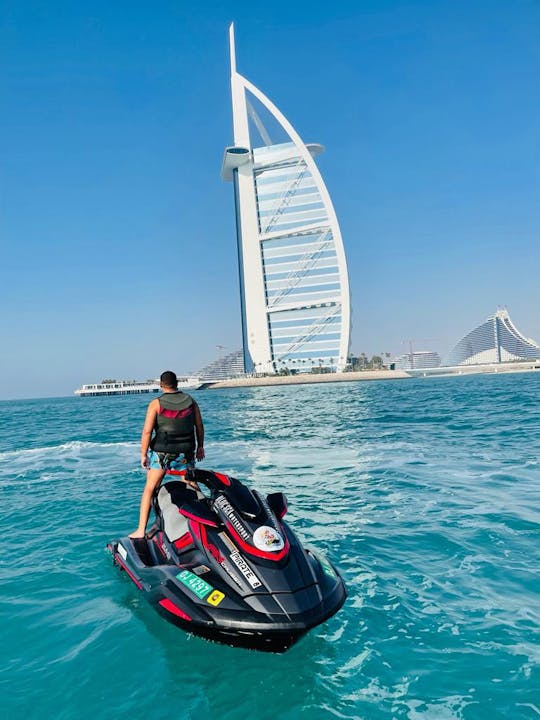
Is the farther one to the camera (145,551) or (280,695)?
(145,551)

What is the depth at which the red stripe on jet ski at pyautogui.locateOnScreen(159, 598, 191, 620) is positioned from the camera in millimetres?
3123

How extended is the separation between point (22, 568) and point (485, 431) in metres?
12.3

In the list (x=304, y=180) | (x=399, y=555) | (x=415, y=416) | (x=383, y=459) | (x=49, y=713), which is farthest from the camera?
(x=304, y=180)

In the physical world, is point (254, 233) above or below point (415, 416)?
above

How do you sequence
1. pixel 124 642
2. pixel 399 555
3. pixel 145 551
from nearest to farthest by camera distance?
pixel 124 642 → pixel 145 551 → pixel 399 555

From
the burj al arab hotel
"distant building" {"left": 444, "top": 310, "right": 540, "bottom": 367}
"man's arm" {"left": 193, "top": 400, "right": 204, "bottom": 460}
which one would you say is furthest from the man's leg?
"distant building" {"left": 444, "top": 310, "right": 540, "bottom": 367}

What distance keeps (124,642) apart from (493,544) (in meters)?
3.65

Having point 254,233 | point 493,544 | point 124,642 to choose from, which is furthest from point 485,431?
point 254,233

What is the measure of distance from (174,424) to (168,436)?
126 mm

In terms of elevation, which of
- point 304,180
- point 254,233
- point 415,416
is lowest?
point 415,416

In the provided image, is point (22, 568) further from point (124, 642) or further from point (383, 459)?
point (383, 459)

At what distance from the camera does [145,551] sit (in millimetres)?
4543

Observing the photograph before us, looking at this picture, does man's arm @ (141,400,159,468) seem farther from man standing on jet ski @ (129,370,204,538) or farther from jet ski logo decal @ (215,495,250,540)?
jet ski logo decal @ (215,495,250,540)

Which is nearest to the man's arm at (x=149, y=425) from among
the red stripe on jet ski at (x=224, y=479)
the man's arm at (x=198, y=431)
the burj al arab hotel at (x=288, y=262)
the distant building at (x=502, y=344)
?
the man's arm at (x=198, y=431)
